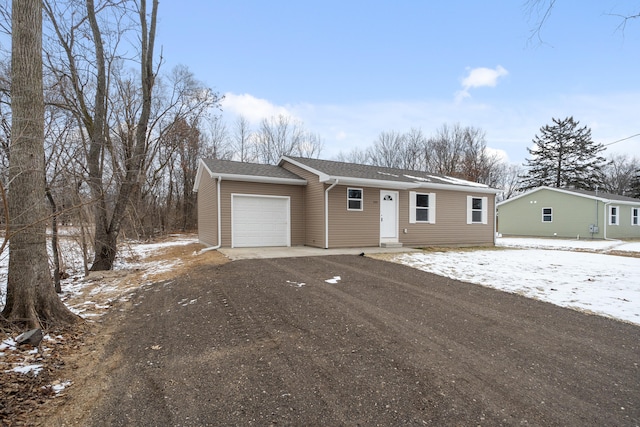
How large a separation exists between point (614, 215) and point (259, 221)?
23.9 metres

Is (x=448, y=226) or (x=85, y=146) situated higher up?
(x=85, y=146)

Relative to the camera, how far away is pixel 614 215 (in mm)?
20844

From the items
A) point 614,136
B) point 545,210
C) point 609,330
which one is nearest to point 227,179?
point 609,330

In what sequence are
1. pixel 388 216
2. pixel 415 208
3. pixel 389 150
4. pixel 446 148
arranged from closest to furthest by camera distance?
pixel 388 216 → pixel 415 208 → pixel 446 148 → pixel 389 150

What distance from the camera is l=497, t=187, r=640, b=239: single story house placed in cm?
2017

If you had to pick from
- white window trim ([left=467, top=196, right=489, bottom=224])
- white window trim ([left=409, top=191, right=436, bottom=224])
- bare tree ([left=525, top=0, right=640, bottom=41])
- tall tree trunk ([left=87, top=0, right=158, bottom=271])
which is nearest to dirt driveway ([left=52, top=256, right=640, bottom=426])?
bare tree ([left=525, top=0, right=640, bottom=41])

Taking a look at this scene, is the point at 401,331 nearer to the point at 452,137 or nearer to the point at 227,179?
the point at 227,179

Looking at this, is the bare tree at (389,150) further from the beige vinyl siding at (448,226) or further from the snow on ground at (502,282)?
the snow on ground at (502,282)

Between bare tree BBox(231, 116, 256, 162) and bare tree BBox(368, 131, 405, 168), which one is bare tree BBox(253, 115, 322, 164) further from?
bare tree BBox(368, 131, 405, 168)

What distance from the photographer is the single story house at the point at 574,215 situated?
20.2 metres

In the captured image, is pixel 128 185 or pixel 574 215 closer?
Result: pixel 128 185

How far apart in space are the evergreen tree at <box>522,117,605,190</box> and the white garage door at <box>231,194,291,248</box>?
1444 inches

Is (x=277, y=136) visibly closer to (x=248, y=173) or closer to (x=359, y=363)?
(x=248, y=173)

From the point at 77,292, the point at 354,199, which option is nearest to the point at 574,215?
the point at 354,199
